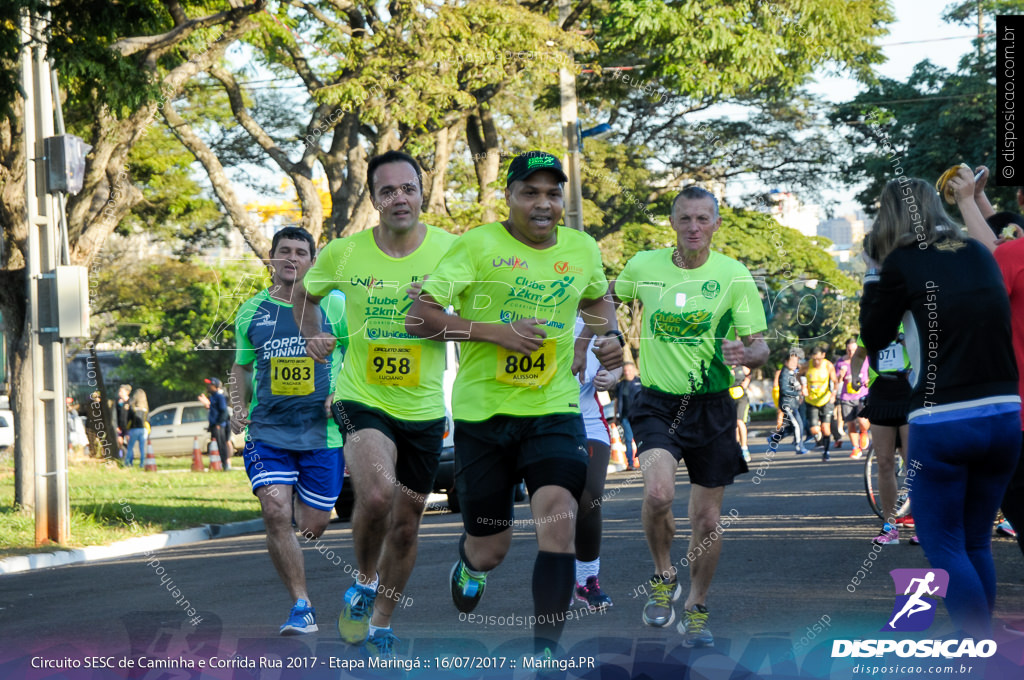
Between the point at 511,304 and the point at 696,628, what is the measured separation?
1.81 meters

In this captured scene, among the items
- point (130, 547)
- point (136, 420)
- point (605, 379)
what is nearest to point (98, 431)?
point (136, 420)

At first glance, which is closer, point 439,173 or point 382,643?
point 382,643

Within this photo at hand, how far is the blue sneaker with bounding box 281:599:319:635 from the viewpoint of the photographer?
243 inches

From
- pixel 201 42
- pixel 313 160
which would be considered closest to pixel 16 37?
pixel 201 42

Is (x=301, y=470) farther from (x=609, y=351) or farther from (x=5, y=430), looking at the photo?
(x=5, y=430)

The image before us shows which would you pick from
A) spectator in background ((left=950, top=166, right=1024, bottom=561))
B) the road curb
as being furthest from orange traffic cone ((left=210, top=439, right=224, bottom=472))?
spectator in background ((left=950, top=166, right=1024, bottom=561))

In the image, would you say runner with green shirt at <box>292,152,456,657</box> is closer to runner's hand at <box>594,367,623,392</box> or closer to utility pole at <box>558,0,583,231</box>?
runner's hand at <box>594,367,623,392</box>

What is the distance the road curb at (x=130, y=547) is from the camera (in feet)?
36.2

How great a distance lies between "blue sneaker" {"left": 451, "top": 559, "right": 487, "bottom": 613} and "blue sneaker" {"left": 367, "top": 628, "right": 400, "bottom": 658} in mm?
341

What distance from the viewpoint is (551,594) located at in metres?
4.77

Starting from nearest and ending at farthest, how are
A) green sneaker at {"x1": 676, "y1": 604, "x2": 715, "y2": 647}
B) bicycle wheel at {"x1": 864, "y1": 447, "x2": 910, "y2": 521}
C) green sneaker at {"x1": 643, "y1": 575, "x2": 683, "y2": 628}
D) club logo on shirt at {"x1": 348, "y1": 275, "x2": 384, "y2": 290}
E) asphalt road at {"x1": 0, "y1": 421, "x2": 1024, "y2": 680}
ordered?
asphalt road at {"x1": 0, "y1": 421, "x2": 1024, "y2": 680}
green sneaker at {"x1": 676, "y1": 604, "x2": 715, "y2": 647}
club logo on shirt at {"x1": 348, "y1": 275, "x2": 384, "y2": 290}
green sneaker at {"x1": 643, "y1": 575, "x2": 683, "y2": 628}
bicycle wheel at {"x1": 864, "y1": 447, "x2": 910, "y2": 521}

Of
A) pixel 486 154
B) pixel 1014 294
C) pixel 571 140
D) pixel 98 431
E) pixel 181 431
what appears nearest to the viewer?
pixel 1014 294

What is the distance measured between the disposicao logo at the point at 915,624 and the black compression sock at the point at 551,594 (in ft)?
3.89

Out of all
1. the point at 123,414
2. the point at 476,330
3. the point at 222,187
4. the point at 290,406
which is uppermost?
the point at 222,187
